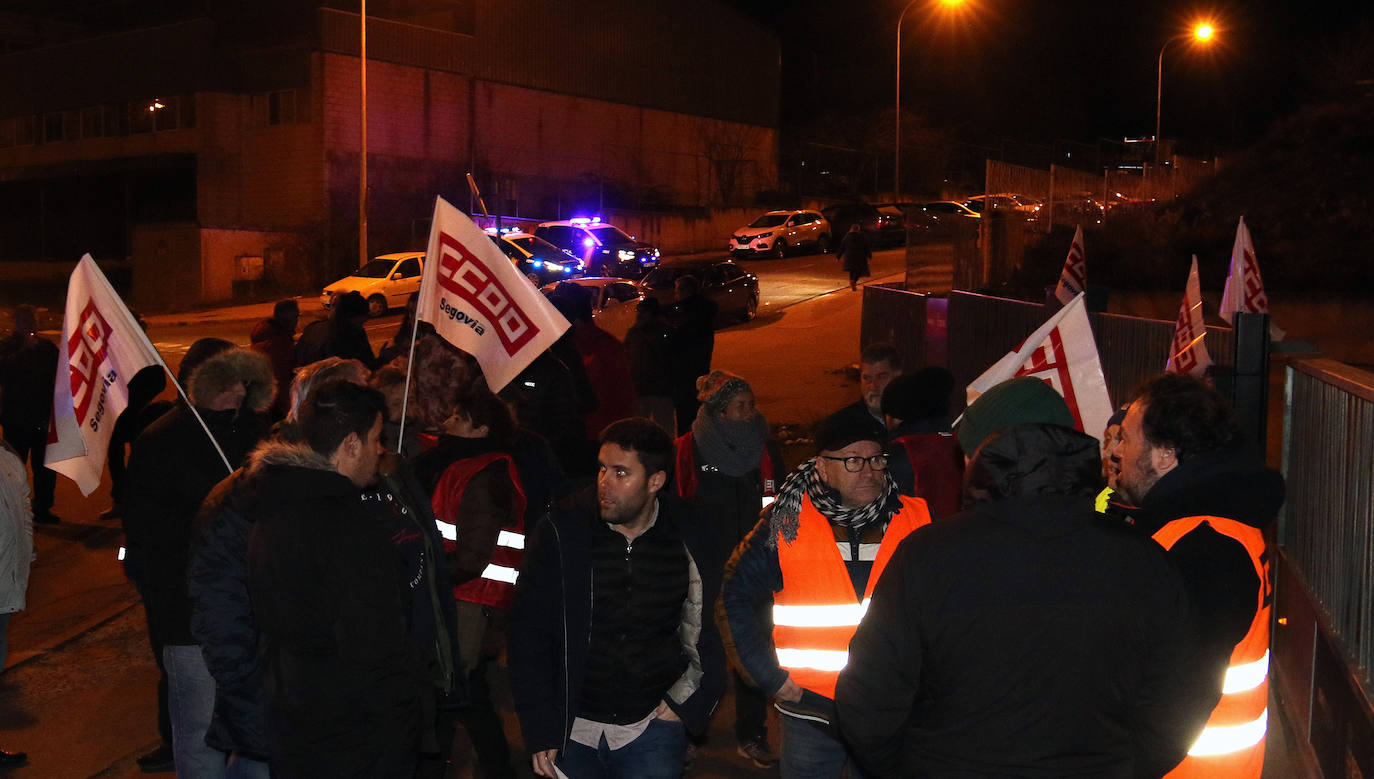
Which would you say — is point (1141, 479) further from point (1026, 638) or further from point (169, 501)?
point (169, 501)

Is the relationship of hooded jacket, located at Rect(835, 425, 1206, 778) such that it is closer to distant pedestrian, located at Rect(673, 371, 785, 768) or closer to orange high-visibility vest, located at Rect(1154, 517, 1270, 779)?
orange high-visibility vest, located at Rect(1154, 517, 1270, 779)

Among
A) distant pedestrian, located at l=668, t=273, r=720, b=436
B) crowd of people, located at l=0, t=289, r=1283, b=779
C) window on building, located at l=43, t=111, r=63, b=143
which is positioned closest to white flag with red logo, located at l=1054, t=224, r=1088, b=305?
distant pedestrian, located at l=668, t=273, r=720, b=436

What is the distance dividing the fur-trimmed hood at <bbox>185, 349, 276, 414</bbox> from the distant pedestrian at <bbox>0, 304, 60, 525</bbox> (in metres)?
6.36

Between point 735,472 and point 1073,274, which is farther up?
point 1073,274

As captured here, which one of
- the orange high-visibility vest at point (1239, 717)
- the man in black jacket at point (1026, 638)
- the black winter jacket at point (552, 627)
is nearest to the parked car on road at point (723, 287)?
the black winter jacket at point (552, 627)

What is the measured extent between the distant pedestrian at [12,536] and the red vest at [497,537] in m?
1.96

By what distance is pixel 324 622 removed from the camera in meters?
3.39

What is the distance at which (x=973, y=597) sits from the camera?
8.49ft

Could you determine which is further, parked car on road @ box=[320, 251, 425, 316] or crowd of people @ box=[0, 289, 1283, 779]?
parked car on road @ box=[320, 251, 425, 316]

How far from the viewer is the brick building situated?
3978cm

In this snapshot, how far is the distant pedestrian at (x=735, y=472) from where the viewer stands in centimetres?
567

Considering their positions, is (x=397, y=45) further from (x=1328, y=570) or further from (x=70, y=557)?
(x=1328, y=570)

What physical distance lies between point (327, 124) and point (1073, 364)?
3747 cm

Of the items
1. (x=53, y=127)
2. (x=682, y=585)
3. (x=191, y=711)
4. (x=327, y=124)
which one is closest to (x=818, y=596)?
(x=682, y=585)
